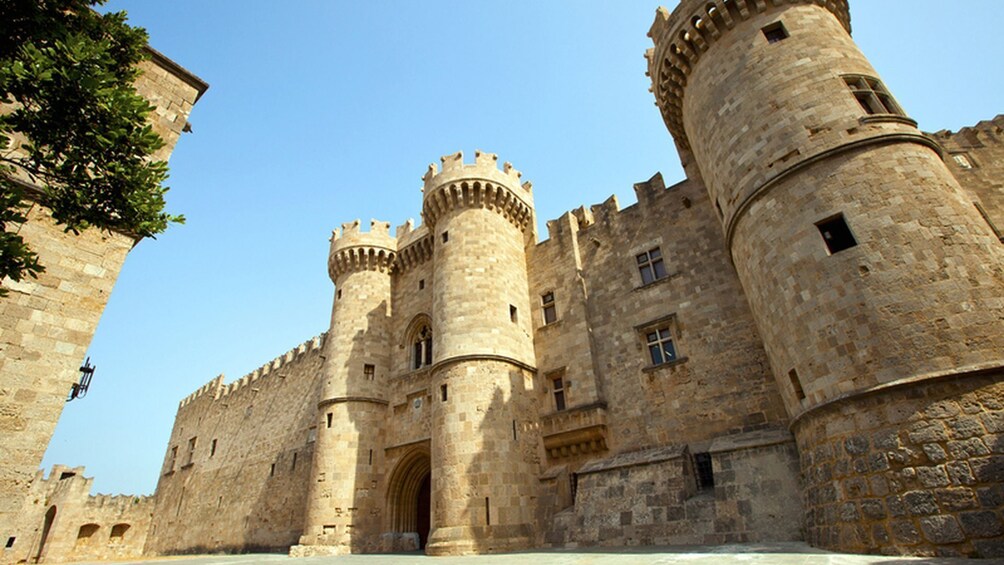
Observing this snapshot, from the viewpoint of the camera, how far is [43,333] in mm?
6625

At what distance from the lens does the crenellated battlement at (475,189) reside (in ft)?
52.5

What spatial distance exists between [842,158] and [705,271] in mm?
4453

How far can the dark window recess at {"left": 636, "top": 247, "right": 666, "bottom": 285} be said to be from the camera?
536 inches

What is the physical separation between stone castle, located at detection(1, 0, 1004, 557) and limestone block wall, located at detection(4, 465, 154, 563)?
1199cm

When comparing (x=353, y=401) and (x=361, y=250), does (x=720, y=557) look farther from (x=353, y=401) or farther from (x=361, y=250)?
(x=361, y=250)

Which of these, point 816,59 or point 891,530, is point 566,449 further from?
point 816,59

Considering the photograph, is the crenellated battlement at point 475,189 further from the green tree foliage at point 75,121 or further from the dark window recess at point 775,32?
the green tree foliage at point 75,121

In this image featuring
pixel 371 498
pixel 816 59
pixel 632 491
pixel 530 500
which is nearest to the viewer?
pixel 816 59

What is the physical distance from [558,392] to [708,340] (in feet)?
14.3

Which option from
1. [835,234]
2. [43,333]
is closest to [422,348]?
[43,333]

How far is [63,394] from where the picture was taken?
6.56m

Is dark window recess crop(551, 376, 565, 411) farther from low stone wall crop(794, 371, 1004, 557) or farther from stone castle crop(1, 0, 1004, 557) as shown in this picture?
low stone wall crop(794, 371, 1004, 557)

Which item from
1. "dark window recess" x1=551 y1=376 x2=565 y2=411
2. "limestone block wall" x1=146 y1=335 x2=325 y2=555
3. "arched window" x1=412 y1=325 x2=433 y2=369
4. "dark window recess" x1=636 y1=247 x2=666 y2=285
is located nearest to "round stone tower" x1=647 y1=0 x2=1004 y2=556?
"dark window recess" x1=636 y1=247 x2=666 y2=285

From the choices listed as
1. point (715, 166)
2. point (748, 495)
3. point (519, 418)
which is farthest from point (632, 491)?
point (715, 166)
